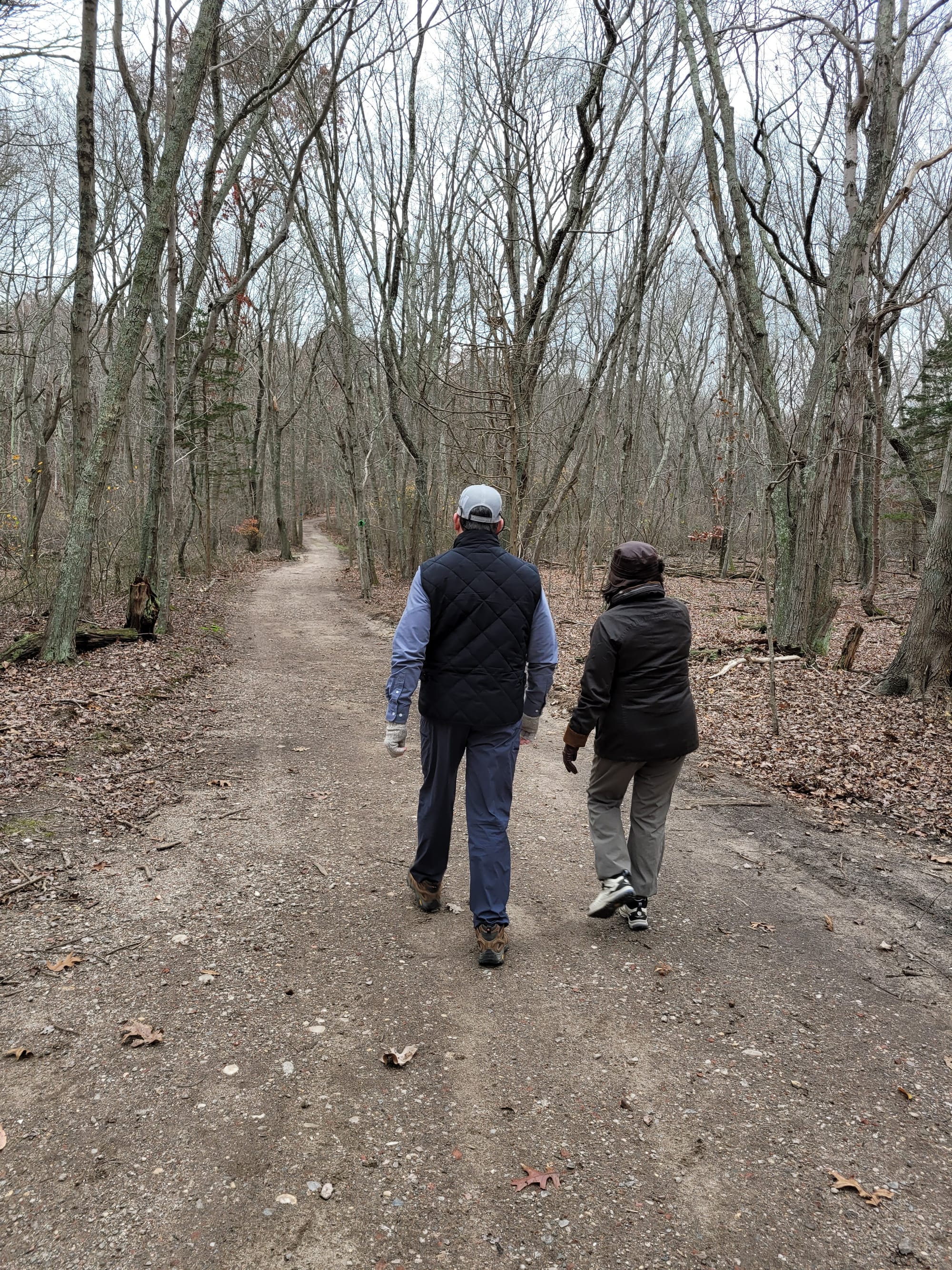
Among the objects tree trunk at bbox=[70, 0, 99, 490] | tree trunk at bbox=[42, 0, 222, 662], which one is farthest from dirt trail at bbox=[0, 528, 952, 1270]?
tree trunk at bbox=[70, 0, 99, 490]

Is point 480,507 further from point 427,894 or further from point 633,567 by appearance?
point 427,894

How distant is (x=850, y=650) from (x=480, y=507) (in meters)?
7.68

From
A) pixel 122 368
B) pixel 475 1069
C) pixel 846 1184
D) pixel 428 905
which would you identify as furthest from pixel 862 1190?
pixel 122 368

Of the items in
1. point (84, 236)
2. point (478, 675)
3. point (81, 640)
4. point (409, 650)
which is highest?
point (84, 236)

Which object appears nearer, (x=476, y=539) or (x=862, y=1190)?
(x=862, y=1190)

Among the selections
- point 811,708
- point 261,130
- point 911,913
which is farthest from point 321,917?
point 261,130

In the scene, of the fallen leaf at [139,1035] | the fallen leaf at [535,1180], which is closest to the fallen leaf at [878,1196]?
the fallen leaf at [535,1180]

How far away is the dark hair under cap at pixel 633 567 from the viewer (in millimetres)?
3662

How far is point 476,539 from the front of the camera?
11.7 ft

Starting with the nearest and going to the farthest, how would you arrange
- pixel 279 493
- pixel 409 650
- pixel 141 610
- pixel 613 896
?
pixel 409 650
pixel 613 896
pixel 141 610
pixel 279 493

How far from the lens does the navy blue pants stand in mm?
3492

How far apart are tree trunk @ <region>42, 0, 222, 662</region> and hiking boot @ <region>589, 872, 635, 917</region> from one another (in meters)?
7.47

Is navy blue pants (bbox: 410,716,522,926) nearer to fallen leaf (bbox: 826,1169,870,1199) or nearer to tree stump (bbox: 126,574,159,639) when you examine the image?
fallen leaf (bbox: 826,1169,870,1199)

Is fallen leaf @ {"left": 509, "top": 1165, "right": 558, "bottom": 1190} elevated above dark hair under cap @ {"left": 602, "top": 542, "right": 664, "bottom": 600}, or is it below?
below
